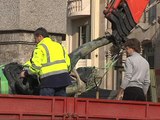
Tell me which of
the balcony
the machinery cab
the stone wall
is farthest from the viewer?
the balcony

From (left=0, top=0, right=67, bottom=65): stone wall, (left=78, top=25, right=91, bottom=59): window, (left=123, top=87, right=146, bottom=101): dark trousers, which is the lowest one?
(left=123, top=87, right=146, bottom=101): dark trousers

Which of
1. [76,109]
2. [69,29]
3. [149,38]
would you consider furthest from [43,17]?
[69,29]

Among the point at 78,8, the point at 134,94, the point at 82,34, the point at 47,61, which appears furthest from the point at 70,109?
the point at 82,34

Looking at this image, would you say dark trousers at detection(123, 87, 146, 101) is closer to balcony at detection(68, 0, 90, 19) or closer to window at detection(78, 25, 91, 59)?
balcony at detection(68, 0, 90, 19)

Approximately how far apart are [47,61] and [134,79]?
3.44 feet

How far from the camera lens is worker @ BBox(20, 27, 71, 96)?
607 cm

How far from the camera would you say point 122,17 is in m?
7.77

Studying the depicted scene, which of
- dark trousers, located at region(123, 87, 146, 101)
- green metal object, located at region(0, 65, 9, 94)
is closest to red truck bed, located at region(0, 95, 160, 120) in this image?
dark trousers, located at region(123, 87, 146, 101)

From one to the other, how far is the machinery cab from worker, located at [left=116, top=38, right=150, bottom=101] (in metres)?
1.24

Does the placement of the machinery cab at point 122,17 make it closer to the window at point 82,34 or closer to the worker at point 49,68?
the worker at point 49,68

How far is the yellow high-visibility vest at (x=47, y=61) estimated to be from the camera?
6080 millimetres

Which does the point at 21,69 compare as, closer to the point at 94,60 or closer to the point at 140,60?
the point at 140,60

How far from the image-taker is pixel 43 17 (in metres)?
8.03

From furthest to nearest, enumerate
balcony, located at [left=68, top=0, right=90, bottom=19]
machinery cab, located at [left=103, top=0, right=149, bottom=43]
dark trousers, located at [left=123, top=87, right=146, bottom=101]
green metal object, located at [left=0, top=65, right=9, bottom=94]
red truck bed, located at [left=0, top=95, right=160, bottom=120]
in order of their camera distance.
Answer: balcony, located at [left=68, top=0, right=90, bottom=19] → machinery cab, located at [left=103, top=0, right=149, bottom=43] → green metal object, located at [left=0, top=65, right=9, bottom=94] → dark trousers, located at [left=123, top=87, right=146, bottom=101] → red truck bed, located at [left=0, top=95, right=160, bottom=120]
